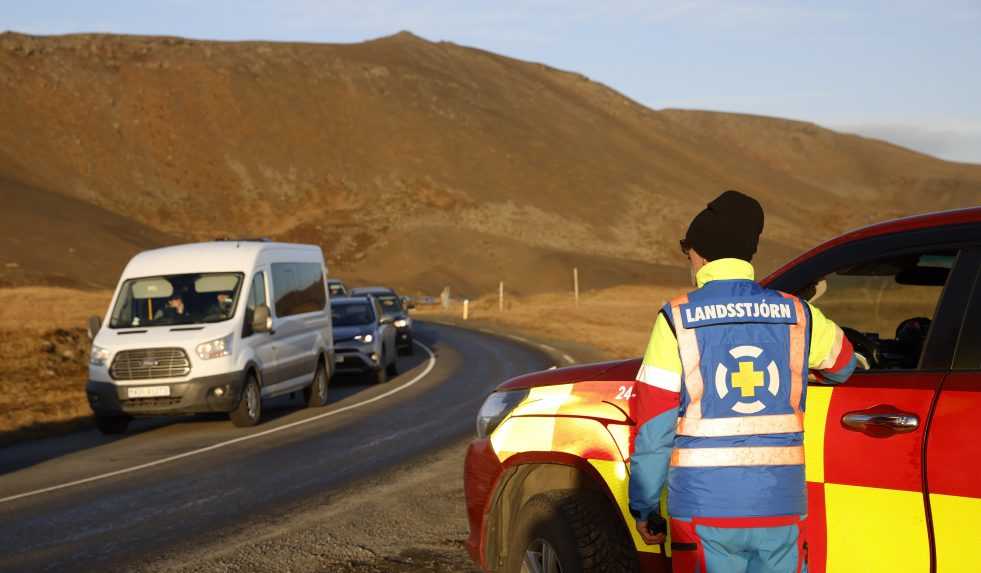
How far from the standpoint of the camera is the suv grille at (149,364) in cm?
1653

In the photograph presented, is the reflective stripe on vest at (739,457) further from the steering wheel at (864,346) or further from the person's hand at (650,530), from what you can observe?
the steering wheel at (864,346)

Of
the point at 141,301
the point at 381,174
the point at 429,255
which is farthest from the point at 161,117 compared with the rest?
the point at 141,301

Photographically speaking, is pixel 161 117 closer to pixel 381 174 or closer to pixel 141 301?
pixel 381 174

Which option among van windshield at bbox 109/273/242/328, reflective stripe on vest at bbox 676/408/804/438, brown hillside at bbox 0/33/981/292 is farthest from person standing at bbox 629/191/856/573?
brown hillside at bbox 0/33/981/292

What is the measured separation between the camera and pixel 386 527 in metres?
9.28

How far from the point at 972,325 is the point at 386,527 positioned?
5.76 metres

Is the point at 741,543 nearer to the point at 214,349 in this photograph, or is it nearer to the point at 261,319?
the point at 214,349

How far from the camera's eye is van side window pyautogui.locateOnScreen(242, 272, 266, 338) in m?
17.4

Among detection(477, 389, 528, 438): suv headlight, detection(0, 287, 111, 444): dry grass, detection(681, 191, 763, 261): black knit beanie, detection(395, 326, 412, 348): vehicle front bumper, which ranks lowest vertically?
detection(395, 326, 412, 348): vehicle front bumper

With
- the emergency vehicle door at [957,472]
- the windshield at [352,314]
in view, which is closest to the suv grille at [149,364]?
the windshield at [352,314]

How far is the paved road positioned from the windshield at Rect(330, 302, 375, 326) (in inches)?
106

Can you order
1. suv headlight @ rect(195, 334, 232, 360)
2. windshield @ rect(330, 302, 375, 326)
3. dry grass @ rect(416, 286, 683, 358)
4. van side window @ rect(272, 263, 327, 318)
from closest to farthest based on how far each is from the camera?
suv headlight @ rect(195, 334, 232, 360), van side window @ rect(272, 263, 327, 318), windshield @ rect(330, 302, 375, 326), dry grass @ rect(416, 286, 683, 358)

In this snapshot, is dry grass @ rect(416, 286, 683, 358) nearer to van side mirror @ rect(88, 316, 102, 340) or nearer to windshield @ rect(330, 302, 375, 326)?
windshield @ rect(330, 302, 375, 326)

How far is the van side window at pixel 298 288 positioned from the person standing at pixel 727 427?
14653 mm
